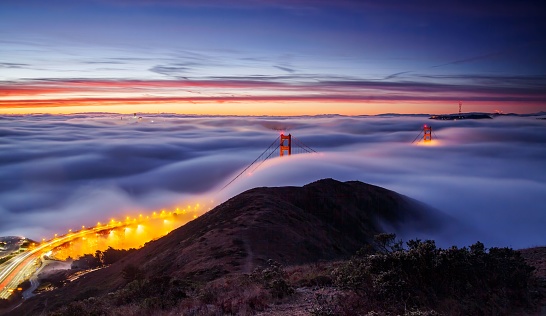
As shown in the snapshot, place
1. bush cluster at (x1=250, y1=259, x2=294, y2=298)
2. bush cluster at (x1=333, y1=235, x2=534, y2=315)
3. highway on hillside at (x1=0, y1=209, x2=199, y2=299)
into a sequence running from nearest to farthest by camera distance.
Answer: bush cluster at (x1=333, y1=235, x2=534, y2=315)
bush cluster at (x1=250, y1=259, x2=294, y2=298)
highway on hillside at (x1=0, y1=209, x2=199, y2=299)

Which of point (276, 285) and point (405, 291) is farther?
point (276, 285)

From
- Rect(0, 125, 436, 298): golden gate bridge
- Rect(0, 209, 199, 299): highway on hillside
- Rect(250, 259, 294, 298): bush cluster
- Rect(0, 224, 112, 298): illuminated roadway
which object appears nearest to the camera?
Rect(250, 259, 294, 298): bush cluster

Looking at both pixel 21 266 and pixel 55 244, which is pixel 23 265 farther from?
pixel 55 244

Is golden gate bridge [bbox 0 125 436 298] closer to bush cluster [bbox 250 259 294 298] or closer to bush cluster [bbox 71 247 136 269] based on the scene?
bush cluster [bbox 71 247 136 269]

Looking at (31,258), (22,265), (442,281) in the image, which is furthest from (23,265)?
(442,281)

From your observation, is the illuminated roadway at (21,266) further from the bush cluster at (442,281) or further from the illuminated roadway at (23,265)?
the bush cluster at (442,281)

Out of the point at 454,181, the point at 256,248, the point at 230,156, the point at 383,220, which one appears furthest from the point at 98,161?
the point at 256,248

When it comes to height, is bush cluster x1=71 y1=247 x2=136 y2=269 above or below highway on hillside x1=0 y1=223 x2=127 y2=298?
above

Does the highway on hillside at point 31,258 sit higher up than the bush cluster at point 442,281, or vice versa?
the bush cluster at point 442,281

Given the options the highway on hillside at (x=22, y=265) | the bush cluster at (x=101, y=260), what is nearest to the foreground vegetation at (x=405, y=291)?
the bush cluster at (x=101, y=260)

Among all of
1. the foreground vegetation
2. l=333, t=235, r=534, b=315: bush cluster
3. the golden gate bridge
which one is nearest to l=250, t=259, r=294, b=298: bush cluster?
the foreground vegetation

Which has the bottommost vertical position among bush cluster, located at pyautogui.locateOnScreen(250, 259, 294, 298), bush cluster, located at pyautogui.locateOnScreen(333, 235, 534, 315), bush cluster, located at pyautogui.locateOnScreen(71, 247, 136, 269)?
bush cluster, located at pyautogui.locateOnScreen(71, 247, 136, 269)
